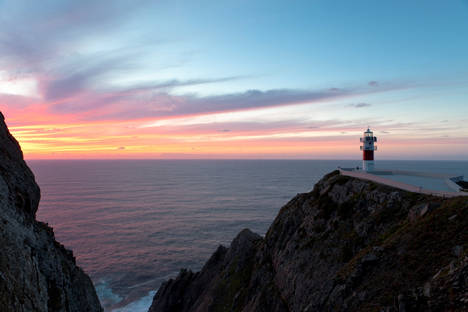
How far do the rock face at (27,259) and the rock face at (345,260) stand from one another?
15.8 meters

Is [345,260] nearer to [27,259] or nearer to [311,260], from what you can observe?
[311,260]

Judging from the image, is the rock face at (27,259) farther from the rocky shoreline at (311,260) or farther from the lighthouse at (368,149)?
the lighthouse at (368,149)

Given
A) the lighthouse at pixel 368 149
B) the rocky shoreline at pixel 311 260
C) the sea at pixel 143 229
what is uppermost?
the lighthouse at pixel 368 149

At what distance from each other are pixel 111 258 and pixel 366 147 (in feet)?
203

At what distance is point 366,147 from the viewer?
149ft

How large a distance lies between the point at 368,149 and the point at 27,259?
46.4 metres

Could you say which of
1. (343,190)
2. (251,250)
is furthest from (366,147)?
(251,250)


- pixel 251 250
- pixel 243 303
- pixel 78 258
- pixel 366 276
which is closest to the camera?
pixel 366 276

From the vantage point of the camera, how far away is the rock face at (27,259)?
17578mm

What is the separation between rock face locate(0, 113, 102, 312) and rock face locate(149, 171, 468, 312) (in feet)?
51.7

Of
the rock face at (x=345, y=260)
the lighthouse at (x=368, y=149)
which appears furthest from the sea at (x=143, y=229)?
the lighthouse at (x=368, y=149)

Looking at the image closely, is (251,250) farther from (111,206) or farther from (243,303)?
(111,206)

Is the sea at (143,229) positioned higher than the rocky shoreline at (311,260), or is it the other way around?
the rocky shoreline at (311,260)

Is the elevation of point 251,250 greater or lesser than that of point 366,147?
lesser
